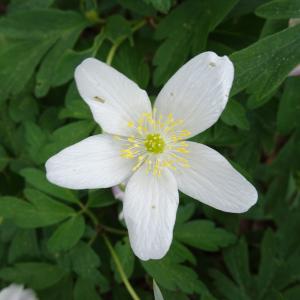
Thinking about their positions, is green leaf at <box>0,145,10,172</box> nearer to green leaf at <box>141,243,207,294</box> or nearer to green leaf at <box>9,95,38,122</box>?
green leaf at <box>9,95,38,122</box>

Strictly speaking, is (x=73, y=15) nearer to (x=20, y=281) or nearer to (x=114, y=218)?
(x=114, y=218)

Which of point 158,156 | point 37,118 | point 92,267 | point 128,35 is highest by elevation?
point 128,35

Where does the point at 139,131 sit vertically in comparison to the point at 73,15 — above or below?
below

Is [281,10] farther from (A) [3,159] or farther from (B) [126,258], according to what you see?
(A) [3,159]

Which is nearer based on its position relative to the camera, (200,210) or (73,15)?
(73,15)

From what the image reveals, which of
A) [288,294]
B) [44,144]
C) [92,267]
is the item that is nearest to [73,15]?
[44,144]

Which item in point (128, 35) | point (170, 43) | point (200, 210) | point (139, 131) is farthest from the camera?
point (200, 210)

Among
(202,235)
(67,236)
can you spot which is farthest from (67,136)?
(202,235)
